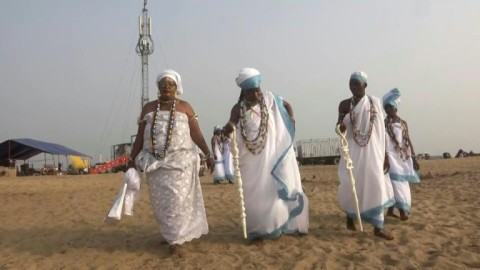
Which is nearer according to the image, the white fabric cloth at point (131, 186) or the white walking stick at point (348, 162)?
the white fabric cloth at point (131, 186)

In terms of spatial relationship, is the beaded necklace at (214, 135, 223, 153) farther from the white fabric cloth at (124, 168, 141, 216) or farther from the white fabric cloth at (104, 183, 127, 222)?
the white fabric cloth at (104, 183, 127, 222)

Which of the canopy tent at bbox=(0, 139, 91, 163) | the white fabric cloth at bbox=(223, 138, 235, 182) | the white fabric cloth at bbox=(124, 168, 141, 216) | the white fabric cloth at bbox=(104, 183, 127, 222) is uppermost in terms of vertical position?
the canopy tent at bbox=(0, 139, 91, 163)

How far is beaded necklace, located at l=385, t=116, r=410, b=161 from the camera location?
25.3ft

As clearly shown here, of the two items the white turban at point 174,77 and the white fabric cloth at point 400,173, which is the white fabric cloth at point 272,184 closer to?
the white turban at point 174,77

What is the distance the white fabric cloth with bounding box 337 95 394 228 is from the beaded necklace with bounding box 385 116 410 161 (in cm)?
156

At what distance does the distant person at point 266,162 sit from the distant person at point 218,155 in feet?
32.0

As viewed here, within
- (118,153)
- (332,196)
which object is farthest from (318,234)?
(118,153)

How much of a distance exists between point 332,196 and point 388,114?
3144mm

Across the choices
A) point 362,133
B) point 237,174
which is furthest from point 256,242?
point 362,133

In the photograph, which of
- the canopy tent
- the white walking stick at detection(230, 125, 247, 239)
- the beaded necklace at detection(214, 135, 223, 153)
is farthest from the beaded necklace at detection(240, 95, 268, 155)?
the canopy tent

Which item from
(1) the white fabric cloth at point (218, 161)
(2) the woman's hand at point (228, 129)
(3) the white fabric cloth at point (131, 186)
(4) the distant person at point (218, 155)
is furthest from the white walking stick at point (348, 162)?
(1) the white fabric cloth at point (218, 161)

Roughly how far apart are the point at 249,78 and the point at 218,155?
34.8 ft

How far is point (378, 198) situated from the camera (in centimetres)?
580

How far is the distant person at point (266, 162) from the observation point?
5535mm
